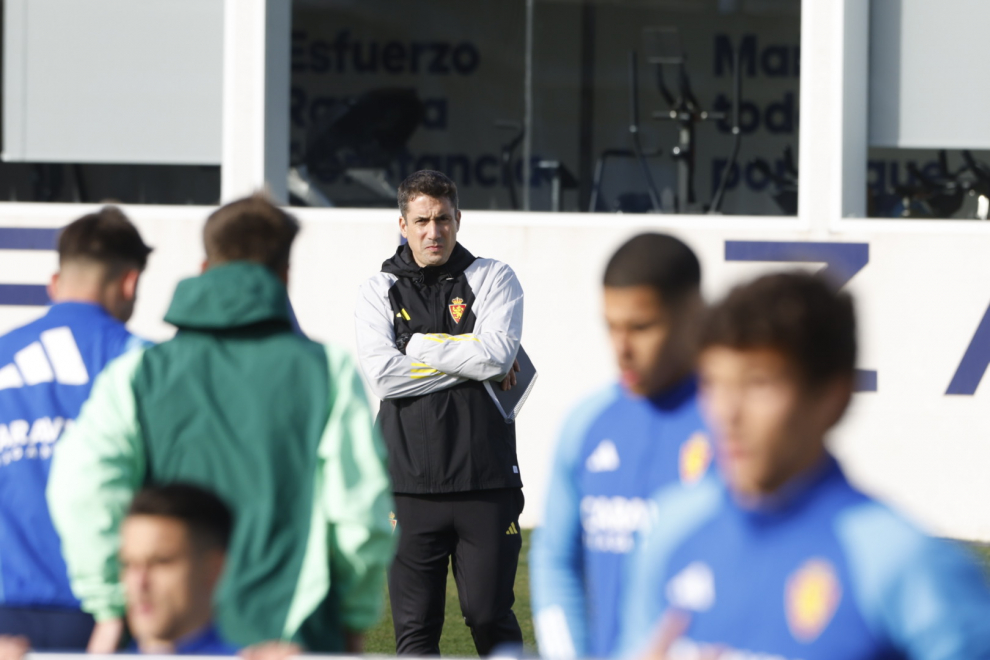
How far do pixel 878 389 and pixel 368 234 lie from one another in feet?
10.7

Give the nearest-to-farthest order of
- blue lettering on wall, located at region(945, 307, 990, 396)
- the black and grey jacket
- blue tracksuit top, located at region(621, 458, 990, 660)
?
blue tracksuit top, located at region(621, 458, 990, 660) → the black and grey jacket → blue lettering on wall, located at region(945, 307, 990, 396)

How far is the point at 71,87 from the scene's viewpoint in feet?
27.6

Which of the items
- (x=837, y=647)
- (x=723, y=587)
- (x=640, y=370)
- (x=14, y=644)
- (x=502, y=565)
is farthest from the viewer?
(x=502, y=565)

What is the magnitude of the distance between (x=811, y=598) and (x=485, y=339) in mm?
2968

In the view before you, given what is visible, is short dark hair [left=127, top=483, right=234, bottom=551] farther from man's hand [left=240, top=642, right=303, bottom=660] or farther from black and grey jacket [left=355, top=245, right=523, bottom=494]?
black and grey jacket [left=355, top=245, right=523, bottom=494]

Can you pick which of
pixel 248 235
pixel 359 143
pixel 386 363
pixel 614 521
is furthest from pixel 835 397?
pixel 359 143

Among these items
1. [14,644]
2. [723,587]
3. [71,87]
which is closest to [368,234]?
[71,87]

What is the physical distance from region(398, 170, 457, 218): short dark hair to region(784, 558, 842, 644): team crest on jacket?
3068mm

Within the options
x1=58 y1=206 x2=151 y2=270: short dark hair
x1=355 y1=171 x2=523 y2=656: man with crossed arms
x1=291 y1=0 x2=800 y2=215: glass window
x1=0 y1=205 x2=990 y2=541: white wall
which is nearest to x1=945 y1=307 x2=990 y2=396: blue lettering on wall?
x1=0 y1=205 x2=990 y2=541: white wall

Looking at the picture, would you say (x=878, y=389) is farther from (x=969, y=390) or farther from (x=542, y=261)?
(x=542, y=261)

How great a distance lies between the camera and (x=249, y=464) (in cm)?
247

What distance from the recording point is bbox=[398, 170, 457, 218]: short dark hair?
4.45m

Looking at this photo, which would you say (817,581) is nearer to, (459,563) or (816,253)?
(459,563)

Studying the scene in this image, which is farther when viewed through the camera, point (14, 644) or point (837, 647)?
point (14, 644)
